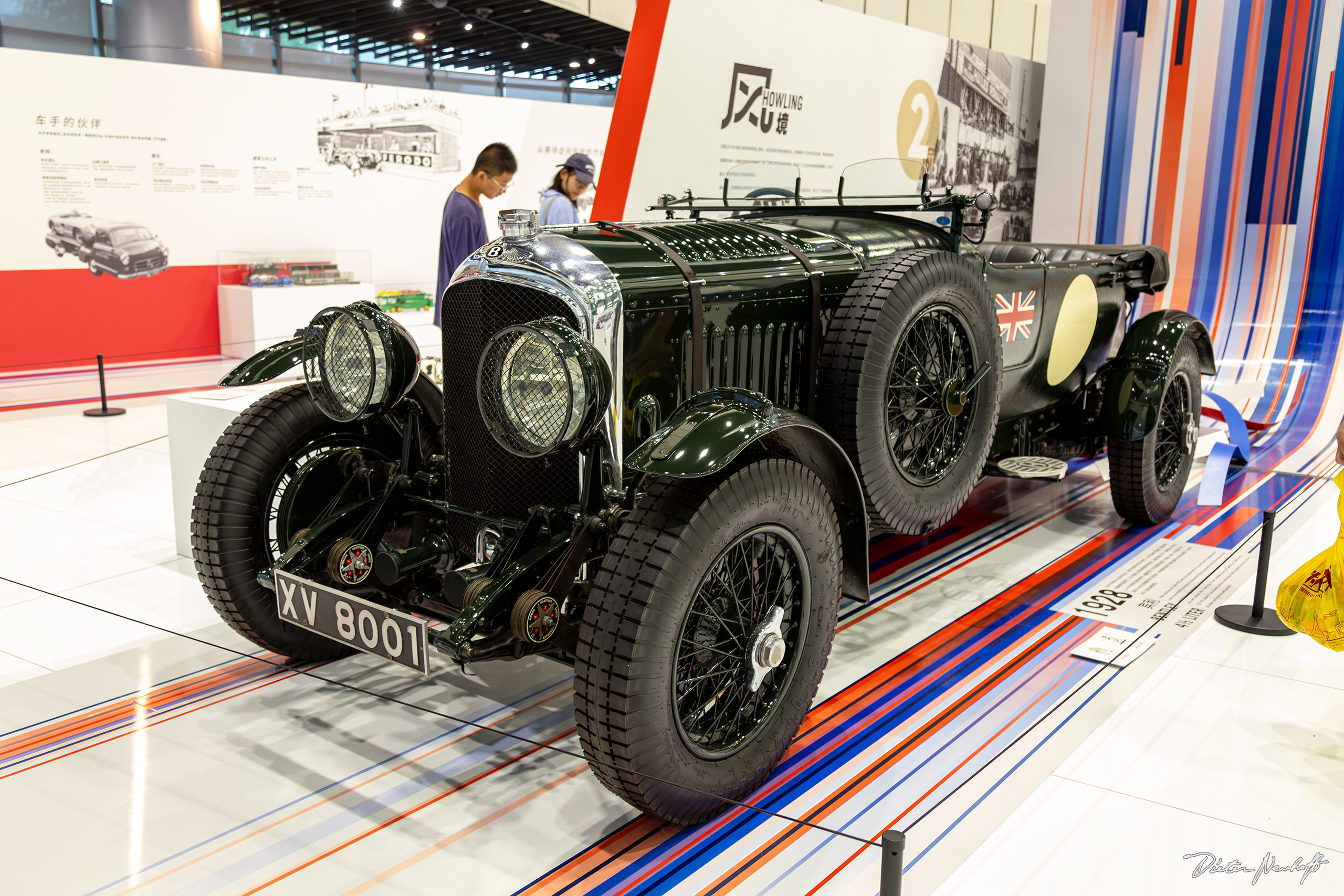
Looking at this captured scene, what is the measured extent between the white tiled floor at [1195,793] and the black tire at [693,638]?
522mm

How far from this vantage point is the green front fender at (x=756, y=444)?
2.00 metres

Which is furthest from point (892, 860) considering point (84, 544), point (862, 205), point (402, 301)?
point (402, 301)

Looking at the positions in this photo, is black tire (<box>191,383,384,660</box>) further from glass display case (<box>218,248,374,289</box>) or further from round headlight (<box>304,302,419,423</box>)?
glass display case (<box>218,248,374,289</box>)

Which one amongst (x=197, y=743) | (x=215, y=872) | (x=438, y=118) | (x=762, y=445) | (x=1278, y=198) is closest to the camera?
(x=215, y=872)

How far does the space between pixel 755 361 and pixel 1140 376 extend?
2.19 meters

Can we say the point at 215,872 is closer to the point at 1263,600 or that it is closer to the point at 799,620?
the point at 799,620

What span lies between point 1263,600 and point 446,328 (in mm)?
2847

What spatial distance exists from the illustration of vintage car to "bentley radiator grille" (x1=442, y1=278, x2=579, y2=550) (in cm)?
667

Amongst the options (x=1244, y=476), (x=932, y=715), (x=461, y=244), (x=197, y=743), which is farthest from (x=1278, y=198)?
(x=197, y=743)

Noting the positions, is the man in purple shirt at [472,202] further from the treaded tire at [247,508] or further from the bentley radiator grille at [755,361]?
the bentley radiator grille at [755,361]

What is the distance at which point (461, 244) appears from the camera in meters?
5.44

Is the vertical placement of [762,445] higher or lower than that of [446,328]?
lower

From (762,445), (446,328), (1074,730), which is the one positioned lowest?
(1074,730)

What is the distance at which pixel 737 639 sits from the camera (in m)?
2.21
